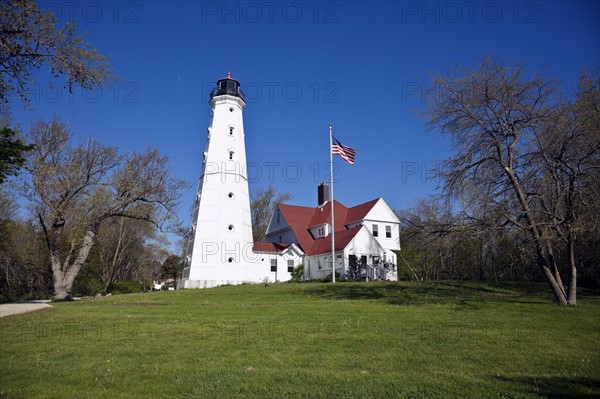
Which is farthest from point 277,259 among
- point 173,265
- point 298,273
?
point 173,265

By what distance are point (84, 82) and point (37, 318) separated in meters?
6.75

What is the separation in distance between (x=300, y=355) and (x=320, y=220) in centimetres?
3364

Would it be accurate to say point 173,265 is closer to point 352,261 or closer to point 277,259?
point 277,259

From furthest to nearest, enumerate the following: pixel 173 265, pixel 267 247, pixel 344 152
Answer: pixel 173 265
pixel 267 247
pixel 344 152

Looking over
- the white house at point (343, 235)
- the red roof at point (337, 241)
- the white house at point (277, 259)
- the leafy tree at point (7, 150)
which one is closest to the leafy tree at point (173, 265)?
the white house at point (343, 235)

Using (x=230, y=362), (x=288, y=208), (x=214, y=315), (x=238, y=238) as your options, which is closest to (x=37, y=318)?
(x=214, y=315)

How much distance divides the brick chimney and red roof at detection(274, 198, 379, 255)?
1.21m

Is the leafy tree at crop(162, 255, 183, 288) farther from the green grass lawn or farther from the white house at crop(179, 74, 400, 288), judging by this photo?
the green grass lawn

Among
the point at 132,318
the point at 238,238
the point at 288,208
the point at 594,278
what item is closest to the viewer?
the point at 132,318

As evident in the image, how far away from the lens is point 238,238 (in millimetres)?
34875

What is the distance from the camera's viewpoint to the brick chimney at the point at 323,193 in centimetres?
4500

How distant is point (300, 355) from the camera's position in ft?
24.5

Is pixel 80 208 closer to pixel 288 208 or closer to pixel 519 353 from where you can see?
pixel 288 208

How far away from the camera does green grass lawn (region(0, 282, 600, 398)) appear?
577 cm
